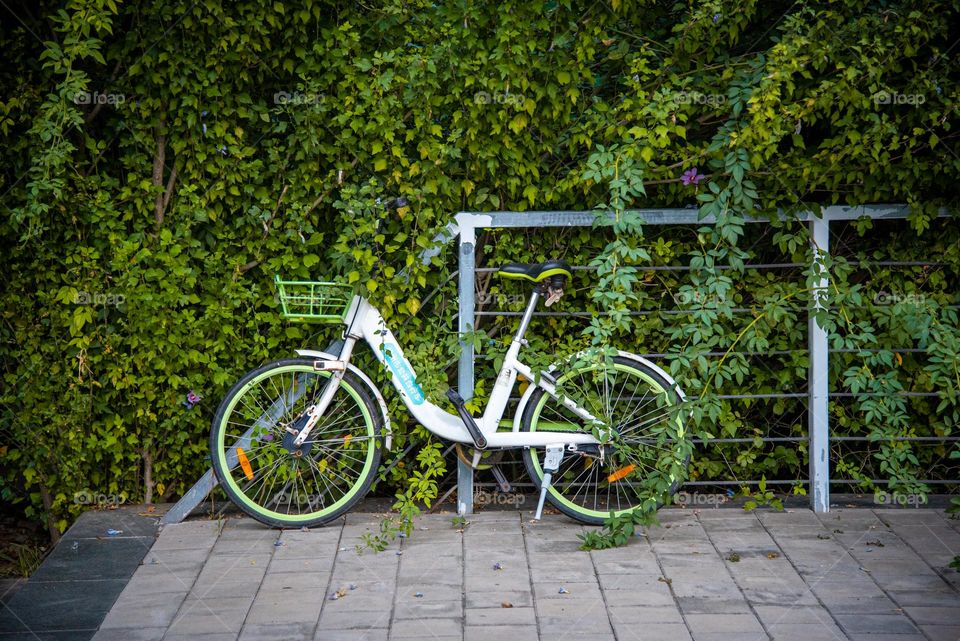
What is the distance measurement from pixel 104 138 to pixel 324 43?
1228 millimetres

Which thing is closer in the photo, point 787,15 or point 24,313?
point 787,15

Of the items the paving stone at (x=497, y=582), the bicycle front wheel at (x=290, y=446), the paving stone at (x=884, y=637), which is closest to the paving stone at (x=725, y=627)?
the paving stone at (x=884, y=637)

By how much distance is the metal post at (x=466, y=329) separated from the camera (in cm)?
485

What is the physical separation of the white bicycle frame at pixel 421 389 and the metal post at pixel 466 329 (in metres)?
0.20

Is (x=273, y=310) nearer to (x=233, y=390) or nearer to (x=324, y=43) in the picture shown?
(x=233, y=390)

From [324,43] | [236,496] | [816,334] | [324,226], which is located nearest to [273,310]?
[324,226]

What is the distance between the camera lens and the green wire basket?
4.62m

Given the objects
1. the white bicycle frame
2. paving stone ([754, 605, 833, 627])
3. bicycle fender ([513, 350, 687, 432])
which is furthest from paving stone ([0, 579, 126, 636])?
paving stone ([754, 605, 833, 627])

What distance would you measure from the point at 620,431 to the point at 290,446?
163 centimetres

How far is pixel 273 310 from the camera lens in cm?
508

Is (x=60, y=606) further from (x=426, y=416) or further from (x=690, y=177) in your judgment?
(x=690, y=177)

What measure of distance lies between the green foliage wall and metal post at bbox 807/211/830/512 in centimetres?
11

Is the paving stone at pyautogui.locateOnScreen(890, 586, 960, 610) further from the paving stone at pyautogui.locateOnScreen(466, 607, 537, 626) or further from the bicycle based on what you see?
the paving stone at pyautogui.locateOnScreen(466, 607, 537, 626)

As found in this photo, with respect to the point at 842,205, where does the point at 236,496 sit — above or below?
below
